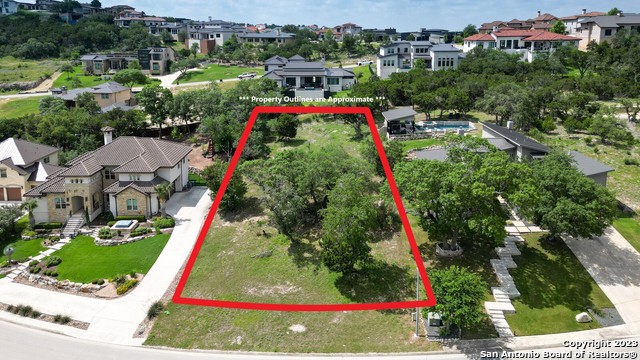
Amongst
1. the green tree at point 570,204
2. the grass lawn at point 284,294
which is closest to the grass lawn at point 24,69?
the grass lawn at point 284,294

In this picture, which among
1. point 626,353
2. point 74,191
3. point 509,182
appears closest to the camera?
point 626,353

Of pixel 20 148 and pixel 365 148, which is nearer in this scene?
pixel 365 148

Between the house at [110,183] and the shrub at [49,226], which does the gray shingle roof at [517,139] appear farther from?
the shrub at [49,226]

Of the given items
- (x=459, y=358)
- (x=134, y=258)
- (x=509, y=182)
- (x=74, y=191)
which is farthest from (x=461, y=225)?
(x=74, y=191)

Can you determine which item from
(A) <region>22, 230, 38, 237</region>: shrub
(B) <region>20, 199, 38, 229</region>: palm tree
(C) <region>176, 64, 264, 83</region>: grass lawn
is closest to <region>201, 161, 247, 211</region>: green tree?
(B) <region>20, 199, 38, 229</region>: palm tree

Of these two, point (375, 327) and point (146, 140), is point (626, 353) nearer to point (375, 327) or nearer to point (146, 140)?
point (375, 327)

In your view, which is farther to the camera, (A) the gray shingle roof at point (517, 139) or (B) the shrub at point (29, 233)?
(A) the gray shingle roof at point (517, 139)
